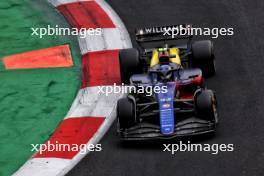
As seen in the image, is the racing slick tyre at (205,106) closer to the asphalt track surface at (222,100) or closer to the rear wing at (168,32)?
the asphalt track surface at (222,100)

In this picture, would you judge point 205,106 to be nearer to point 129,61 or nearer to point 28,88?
point 129,61

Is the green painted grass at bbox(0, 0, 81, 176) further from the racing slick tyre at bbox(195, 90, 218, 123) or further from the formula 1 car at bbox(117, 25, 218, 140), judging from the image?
the racing slick tyre at bbox(195, 90, 218, 123)

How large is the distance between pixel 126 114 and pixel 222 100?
1.54m

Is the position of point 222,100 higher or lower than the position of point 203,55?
lower

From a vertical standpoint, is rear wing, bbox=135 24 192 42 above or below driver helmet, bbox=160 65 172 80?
above

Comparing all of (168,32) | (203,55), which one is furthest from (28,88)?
(203,55)

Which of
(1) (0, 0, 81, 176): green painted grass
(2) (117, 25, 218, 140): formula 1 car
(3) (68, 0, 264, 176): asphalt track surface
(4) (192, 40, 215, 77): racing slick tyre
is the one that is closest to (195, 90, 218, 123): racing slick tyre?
(2) (117, 25, 218, 140): formula 1 car

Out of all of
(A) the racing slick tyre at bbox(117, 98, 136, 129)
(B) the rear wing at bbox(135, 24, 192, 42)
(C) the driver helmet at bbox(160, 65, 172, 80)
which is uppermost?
(B) the rear wing at bbox(135, 24, 192, 42)

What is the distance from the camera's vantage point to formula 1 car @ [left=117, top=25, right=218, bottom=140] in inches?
344

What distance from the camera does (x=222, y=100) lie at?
9727 millimetres

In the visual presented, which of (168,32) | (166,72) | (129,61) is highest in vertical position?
(168,32)

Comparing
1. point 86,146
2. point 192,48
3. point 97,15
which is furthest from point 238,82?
point 97,15

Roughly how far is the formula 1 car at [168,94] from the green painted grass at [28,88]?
99cm

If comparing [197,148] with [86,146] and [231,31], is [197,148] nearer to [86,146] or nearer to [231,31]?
[86,146]
